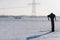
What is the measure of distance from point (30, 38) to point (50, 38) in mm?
752

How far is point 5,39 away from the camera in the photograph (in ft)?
26.1

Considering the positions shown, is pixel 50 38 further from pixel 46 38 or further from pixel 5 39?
pixel 5 39

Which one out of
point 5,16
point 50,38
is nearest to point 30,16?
point 5,16

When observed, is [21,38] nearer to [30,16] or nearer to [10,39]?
[10,39]

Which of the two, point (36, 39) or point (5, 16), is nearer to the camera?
point (36, 39)

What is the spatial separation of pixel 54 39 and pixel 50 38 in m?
0.26

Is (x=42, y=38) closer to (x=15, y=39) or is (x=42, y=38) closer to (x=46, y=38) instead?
(x=46, y=38)

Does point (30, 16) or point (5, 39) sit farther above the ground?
point (5, 39)

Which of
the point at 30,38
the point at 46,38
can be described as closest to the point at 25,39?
the point at 30,38

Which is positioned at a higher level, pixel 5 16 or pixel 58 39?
pixel 58 39

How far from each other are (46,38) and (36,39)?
0.48 metres

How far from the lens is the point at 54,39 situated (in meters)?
8.01

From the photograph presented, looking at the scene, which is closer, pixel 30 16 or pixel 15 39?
pixel 15 39

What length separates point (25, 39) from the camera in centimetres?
793
